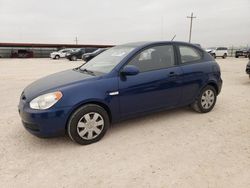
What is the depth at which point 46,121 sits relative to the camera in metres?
3.13

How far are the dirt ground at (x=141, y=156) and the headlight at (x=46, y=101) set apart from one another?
2.10 ft

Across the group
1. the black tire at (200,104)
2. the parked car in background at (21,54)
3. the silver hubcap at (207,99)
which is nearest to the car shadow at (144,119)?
the black tire at (200,104)

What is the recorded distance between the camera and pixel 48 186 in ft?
8.20

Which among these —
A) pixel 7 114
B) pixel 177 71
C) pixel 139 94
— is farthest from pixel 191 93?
pixel 7 114

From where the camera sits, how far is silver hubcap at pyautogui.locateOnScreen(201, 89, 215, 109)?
185 inches

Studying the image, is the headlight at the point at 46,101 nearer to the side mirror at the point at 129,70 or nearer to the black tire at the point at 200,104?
the side mirror at the point at 129,70

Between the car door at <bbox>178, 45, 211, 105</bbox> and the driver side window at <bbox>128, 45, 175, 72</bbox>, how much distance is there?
0.82ft

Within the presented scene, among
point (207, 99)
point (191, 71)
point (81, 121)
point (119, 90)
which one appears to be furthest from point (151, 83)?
point (207, 99)

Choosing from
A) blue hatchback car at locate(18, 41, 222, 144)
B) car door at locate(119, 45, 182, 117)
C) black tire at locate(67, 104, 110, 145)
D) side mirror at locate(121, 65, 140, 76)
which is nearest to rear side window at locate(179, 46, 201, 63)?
blue hatchback car at locate(18, 41, 222, 144)

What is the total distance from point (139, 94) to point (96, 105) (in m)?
0.77

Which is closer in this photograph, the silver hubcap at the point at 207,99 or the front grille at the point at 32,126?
the front grille at the point at 32,126

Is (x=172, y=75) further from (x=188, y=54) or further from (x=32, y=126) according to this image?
(x=32, y=126)

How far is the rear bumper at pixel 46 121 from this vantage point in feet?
10.3

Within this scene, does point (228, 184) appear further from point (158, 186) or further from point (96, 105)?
point (96, 105)
